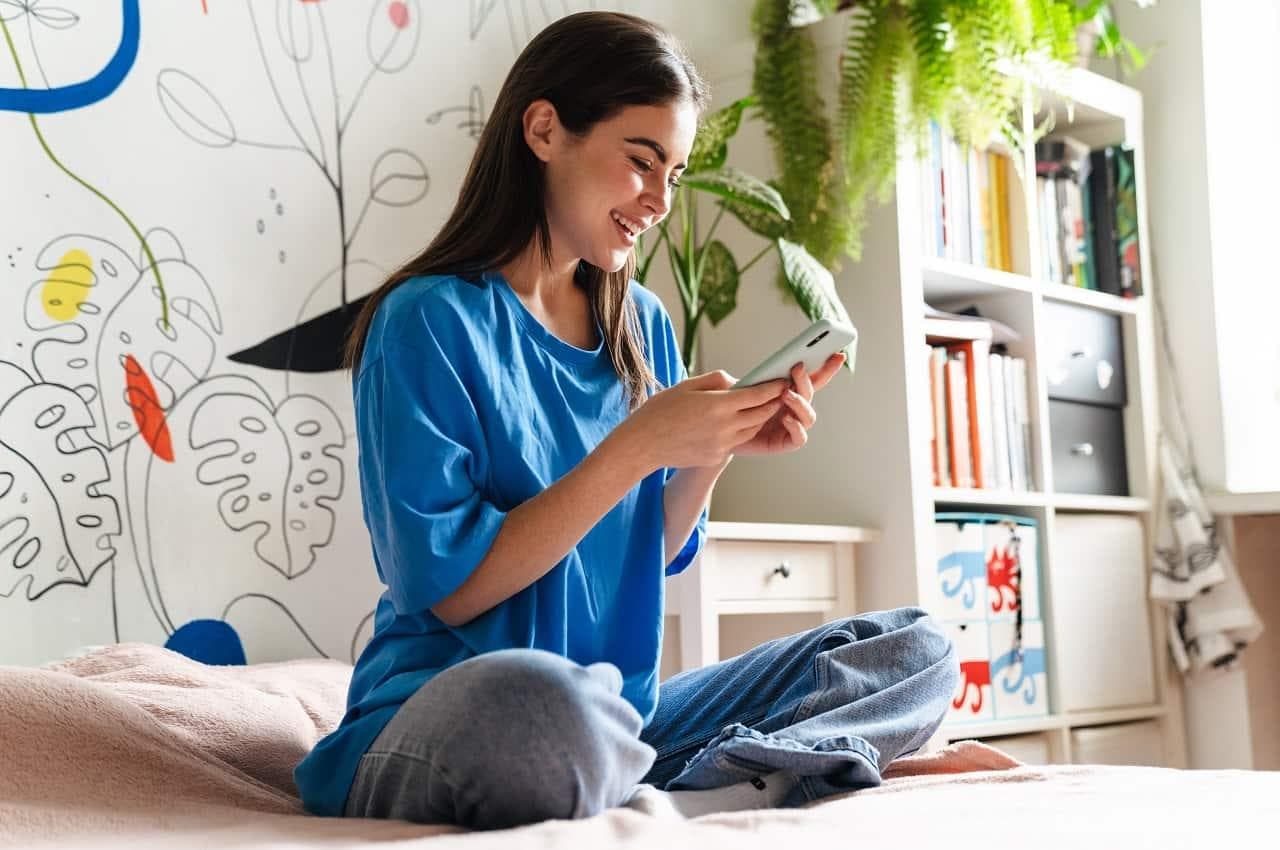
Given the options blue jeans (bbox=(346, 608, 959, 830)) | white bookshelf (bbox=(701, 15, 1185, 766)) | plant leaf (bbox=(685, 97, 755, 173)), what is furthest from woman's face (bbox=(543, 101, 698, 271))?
white bookshelf (bbox=(701, 15, 1185, 766))

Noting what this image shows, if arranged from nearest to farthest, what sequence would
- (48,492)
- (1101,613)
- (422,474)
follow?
(422,474), (48,492), (1101,613)

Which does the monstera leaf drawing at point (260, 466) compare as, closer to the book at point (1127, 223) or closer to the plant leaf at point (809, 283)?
the plant leaf at point (809, 283)

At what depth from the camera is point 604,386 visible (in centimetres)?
124

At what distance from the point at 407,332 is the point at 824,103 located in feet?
3.85

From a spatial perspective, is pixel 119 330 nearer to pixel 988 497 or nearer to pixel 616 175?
pixel 616 175

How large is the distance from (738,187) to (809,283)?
0.53 ft

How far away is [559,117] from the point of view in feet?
3.93

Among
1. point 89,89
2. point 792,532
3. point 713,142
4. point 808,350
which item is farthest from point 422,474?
point 713,142

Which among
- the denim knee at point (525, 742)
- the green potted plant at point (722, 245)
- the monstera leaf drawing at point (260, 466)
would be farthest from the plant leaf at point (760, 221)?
the denim knee at point (525, 742)

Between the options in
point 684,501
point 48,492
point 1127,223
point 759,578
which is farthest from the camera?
point 1127,223

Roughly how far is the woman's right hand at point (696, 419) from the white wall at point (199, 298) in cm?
78

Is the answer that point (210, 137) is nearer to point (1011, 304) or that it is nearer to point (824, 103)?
point (824, 103)

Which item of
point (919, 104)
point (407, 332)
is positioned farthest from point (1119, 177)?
point (407, 332)

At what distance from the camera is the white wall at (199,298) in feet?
4.92
